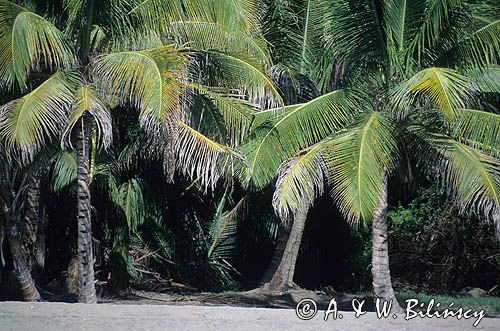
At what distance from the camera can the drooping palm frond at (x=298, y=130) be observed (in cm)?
1132

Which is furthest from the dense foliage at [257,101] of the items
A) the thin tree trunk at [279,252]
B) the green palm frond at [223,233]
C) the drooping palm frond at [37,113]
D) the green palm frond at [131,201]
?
the green palm frond at [223,233]

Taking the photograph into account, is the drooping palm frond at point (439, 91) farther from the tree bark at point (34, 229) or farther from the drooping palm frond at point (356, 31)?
the tree bark at point (34, 229)

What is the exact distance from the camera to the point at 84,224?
37.7 feet

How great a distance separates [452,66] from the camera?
11172 mm

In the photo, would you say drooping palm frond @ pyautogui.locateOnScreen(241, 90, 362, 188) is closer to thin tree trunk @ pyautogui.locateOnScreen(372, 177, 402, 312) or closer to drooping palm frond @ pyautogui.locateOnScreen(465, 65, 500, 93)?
thin tree trunk @ pyautogui.locateOnScreen(372, 177, 402, 312)

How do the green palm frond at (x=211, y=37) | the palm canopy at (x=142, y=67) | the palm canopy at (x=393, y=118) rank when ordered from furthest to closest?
1. the green palm frond at (x=211, y=37)
2. the palm canopy at (x=393, y=118)
3. the palm canopy at (x=142, y=67)

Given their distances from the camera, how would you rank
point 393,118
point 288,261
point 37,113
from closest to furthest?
point 37,113
point 393,118
point 288,261

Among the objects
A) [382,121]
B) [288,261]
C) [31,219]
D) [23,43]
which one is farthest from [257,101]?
[31,219]

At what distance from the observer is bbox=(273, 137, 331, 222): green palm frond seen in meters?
10.5

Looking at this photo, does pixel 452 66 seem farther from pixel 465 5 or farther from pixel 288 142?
pixel 288 142

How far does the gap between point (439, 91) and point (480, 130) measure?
1.77 meters

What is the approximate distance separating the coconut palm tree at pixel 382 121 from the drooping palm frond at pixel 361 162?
15 millimetres

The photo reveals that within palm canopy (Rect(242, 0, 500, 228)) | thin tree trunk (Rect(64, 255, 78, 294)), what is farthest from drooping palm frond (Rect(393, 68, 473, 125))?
thin tree trunk (Rect(64, 255, 78, 294))

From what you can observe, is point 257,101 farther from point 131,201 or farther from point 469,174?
point 131,201
